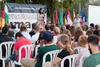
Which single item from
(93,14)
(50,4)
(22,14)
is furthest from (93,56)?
(50,4)

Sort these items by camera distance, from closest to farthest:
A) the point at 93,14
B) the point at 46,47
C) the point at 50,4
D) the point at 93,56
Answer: the point at 93,56 → the point at 46,47 → the point at 93,14 → the point at 50,4

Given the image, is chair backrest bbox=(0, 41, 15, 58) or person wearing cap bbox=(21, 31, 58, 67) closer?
person wearing cap bbox=(21, 31, 58, 67)

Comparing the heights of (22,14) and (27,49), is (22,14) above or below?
above

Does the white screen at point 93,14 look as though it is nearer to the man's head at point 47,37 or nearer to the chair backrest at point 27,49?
the chair backrest at point 27,49

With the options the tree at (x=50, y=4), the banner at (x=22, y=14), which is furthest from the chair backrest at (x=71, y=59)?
the tree at (x=50, y=4)

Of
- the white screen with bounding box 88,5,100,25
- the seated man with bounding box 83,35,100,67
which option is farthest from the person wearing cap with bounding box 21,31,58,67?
the white screen with bounding box 88,5,100,25

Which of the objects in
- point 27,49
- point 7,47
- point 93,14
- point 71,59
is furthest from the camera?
point 93,14

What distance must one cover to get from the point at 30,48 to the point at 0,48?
0.76m

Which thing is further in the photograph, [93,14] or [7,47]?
[93,14]

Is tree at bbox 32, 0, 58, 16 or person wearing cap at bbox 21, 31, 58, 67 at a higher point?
tree at bbox 32, 0, 58, 16

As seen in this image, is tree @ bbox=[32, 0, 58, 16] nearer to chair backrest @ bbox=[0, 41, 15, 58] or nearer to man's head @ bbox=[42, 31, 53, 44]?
chair backrest @ bbox=[0, 41, 15, 58]

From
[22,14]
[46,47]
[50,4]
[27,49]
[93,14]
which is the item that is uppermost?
[50,4]

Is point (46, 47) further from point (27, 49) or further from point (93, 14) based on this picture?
point (93, 14)

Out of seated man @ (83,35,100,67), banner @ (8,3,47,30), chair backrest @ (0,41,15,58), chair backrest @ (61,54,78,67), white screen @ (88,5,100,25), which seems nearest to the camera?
seated man @ (83,35,100,67)
